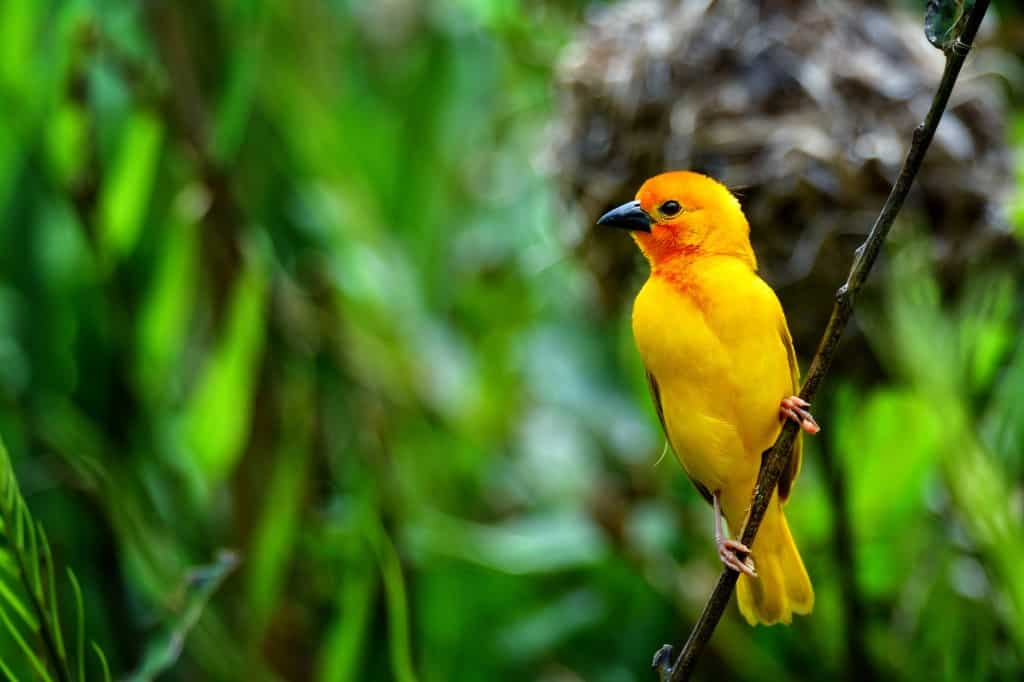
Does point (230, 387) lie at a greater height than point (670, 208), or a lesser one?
lesser

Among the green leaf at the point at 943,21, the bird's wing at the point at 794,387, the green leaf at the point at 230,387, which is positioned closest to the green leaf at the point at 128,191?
the green leaf at the point at 230,387

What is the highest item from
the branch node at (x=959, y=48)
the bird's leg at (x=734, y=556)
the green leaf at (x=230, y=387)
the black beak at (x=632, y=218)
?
the branch node at (x=959, y=48)

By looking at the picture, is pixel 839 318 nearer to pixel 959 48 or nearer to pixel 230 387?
pixel 959 48

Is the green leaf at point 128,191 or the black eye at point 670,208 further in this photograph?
the green leaf at point 128,191

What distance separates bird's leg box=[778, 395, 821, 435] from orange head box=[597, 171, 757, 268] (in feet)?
0.15

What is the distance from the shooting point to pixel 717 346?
0.38 metres

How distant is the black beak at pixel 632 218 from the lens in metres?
0.36

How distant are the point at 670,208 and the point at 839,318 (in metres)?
0.07

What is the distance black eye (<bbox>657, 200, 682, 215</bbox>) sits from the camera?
352 mm

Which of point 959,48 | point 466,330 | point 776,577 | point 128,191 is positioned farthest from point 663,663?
point 466,330

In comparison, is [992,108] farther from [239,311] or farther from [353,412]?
[353,412]

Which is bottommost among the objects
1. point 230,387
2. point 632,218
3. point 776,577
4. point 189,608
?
point 230,387

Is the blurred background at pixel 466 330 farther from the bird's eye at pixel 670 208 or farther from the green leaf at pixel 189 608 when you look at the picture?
the bird's eye at pixel 670 208

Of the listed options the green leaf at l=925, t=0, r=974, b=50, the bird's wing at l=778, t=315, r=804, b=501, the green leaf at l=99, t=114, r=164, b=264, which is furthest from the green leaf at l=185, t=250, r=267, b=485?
the green leaf at l=925, t=0, r=974, b=50
